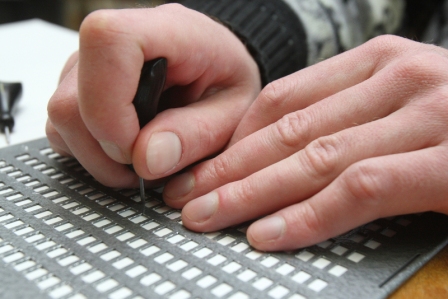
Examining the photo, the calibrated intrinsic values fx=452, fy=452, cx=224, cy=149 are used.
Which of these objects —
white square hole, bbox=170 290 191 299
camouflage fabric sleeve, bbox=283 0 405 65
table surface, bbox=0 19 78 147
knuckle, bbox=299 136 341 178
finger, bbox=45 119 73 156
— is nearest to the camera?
white square hole, bbox=170 290 191 299

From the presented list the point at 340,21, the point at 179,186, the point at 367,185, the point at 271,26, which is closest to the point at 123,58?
the point at 179,186

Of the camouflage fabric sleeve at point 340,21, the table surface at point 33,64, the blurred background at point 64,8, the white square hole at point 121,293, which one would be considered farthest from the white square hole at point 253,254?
the blurred background at point 64,8

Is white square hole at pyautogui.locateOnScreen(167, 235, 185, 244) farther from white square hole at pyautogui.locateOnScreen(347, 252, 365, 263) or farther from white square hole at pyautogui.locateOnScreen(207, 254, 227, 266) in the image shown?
white square hole at pyautogui.locateOnScreen(347, 252, 365, 263)

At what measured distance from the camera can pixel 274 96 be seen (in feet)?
1.68

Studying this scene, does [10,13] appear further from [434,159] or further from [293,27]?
[434,159]

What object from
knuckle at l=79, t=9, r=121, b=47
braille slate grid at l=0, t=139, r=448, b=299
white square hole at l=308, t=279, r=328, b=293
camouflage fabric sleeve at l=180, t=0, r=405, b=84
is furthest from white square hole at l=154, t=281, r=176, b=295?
camouflage fabric sleeve at l=180, t=0, r=405, b=84

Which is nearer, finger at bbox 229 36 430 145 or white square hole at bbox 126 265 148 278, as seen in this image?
white square hole at bbox 126 265 148 278

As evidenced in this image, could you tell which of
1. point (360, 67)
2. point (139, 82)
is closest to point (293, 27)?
point (360, 67)

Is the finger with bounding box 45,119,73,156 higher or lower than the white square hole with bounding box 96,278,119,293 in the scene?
higher

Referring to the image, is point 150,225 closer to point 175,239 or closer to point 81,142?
point 175,239

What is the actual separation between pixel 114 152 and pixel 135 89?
0.07m

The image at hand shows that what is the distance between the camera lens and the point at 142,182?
18.6 inches

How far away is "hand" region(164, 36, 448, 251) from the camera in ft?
1.27

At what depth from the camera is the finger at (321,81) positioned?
51cm
